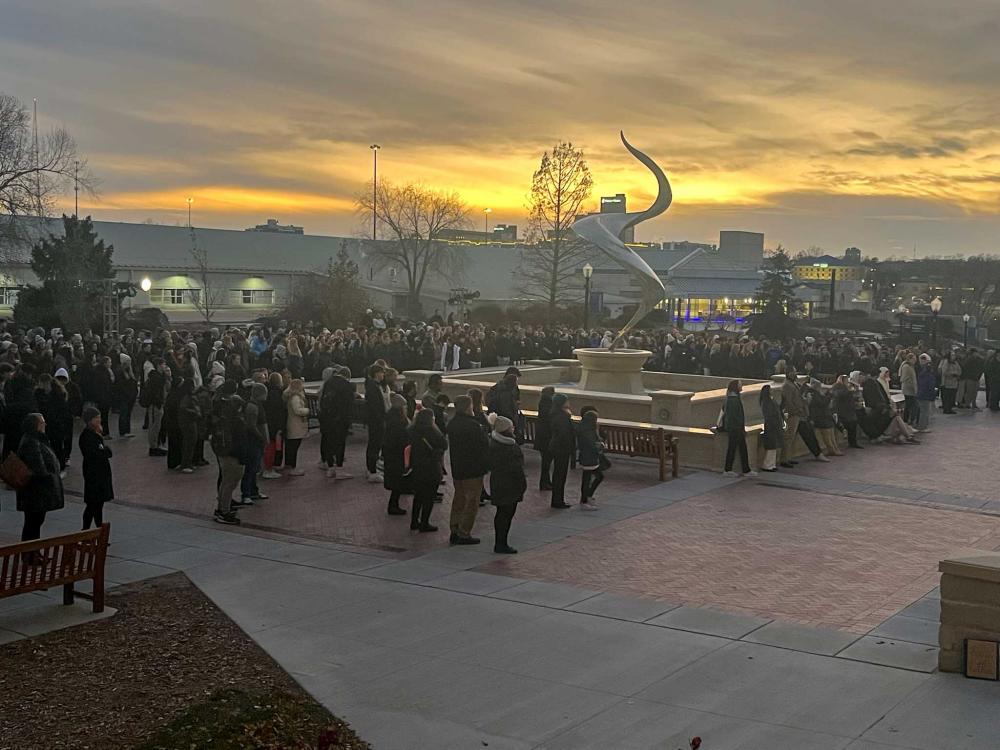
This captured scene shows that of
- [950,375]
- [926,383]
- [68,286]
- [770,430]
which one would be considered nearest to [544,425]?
[770,430]

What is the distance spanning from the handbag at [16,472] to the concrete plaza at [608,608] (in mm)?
1313

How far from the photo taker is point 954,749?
696 cm

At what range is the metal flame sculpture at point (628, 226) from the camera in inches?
1124

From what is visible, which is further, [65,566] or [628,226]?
[628,226]

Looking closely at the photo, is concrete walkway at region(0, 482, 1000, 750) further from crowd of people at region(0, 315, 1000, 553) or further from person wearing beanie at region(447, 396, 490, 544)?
crowd of people at region(0, 315, 1000, 553)

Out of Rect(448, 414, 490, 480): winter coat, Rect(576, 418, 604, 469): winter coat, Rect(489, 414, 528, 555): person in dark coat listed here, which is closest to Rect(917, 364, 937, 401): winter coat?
Rect(576, 418, 604, 469): winter coat

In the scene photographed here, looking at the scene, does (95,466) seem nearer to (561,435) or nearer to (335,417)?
(335,417)

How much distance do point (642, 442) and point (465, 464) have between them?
6258 mm

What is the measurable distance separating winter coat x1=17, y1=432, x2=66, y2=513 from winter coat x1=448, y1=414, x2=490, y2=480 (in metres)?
4.58

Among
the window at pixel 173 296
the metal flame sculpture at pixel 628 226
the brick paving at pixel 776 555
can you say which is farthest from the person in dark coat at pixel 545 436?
the window at pixel 173 296

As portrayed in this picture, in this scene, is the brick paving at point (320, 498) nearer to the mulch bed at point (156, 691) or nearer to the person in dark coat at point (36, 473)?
the person in dark coat at point (36, 473)

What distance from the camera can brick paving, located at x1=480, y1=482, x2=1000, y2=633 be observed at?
36.4 feet

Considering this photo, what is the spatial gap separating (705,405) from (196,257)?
4543 centimetres

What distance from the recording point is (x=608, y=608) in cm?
1050
